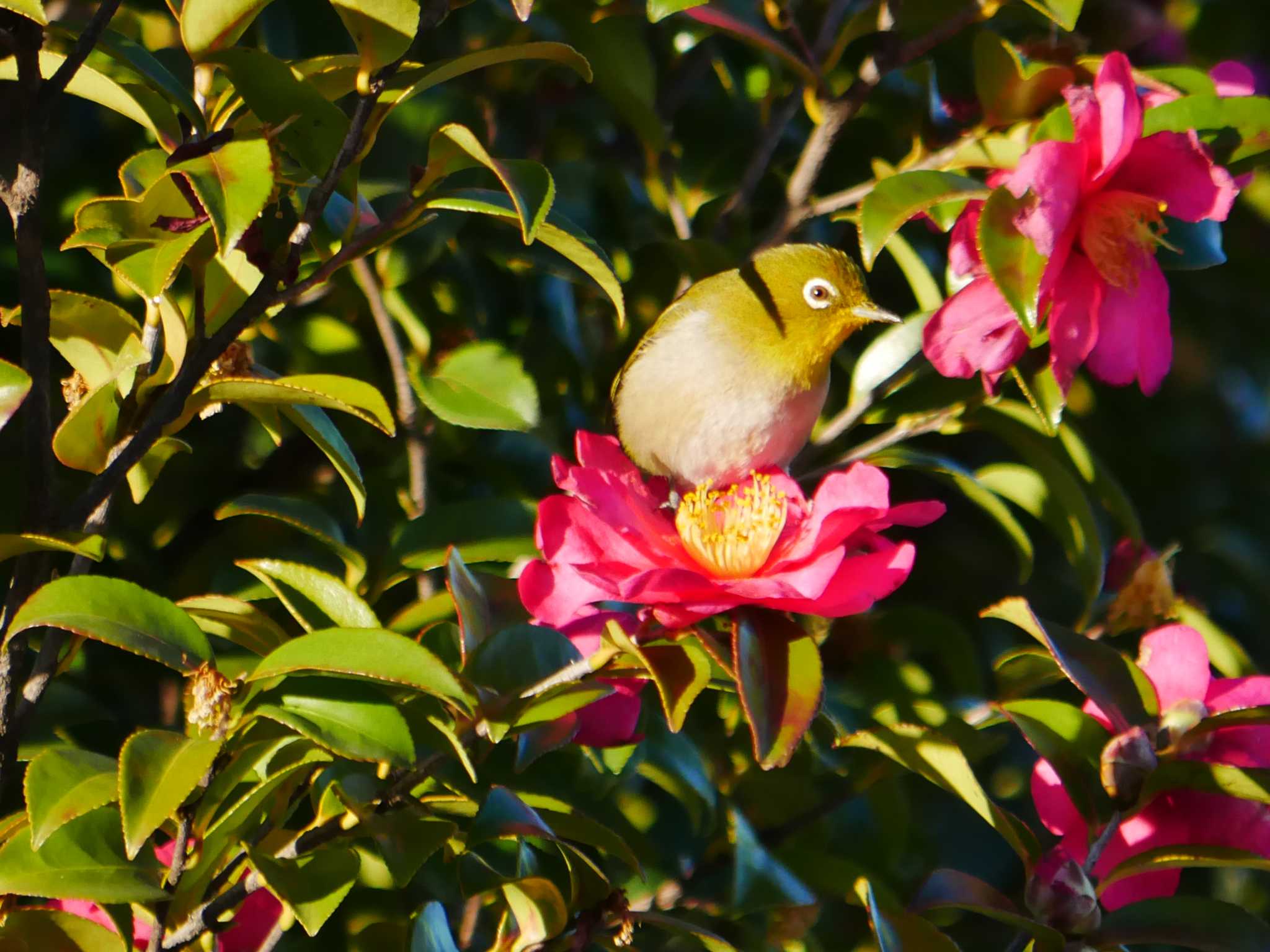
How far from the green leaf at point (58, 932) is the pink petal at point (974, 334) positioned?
102 cm

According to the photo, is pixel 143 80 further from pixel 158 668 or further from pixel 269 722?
pixel 158 668

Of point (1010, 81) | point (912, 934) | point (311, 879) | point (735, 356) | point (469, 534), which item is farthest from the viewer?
point (735, 356)

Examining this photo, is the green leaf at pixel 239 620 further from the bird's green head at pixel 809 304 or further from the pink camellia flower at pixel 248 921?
the bird's green head at pixel 809 304

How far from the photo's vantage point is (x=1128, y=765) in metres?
1.23

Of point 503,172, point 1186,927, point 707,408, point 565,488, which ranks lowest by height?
point 1186,927

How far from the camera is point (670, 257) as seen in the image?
2053 millimetres

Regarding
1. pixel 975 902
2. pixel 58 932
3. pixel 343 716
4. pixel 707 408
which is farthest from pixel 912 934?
pixel 707 408

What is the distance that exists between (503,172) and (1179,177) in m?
0.74

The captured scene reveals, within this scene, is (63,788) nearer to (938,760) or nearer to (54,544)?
(54,544)

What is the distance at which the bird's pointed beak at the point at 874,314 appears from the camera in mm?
1896

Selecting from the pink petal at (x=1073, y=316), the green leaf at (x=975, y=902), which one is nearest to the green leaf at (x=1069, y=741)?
the green leaf at (x=975, y=902)

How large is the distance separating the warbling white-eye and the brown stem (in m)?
0.35

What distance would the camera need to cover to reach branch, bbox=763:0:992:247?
1.81 m

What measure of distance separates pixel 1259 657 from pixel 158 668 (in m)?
2.51
